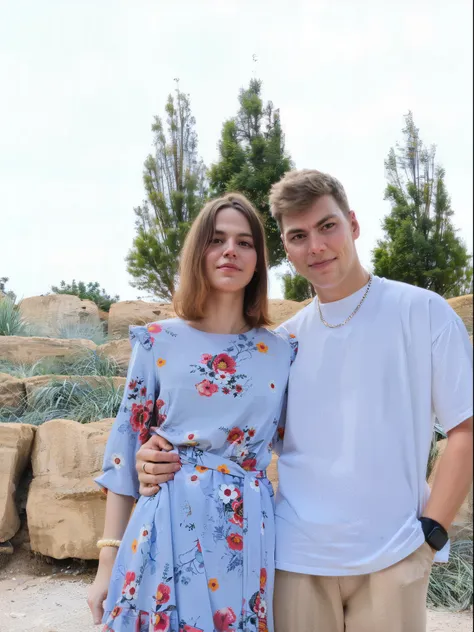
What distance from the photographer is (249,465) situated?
1790 mm

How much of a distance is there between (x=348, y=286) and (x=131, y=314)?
683 cm

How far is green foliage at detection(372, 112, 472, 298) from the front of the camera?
11.1 metres

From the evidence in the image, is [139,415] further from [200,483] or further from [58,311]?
[58,311]

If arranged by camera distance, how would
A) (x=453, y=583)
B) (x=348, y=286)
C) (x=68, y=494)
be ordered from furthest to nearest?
(x=68, y=494) → (x=453, y=583) → (x=348, y=286)

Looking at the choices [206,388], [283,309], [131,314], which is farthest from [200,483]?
[131,314]

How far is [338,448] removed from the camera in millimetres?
1678

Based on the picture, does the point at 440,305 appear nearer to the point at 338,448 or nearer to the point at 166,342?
the point at 338,448

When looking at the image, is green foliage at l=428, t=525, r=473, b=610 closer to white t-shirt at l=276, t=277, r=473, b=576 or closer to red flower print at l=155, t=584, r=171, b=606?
white t-shirt at l=276, t=277, r=473, b=576

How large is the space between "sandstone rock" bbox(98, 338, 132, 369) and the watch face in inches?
202

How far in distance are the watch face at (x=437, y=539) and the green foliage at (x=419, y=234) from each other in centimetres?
936

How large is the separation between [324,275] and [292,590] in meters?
0.84

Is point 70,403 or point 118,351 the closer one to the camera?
point 70,403

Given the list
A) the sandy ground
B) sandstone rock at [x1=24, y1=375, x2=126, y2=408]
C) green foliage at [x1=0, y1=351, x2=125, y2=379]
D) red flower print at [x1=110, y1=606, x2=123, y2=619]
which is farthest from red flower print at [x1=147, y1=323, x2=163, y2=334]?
green foliage at [x1=0, y1=351, x2=125, y2=379]

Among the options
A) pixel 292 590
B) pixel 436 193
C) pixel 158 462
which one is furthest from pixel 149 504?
pixel 436 193
